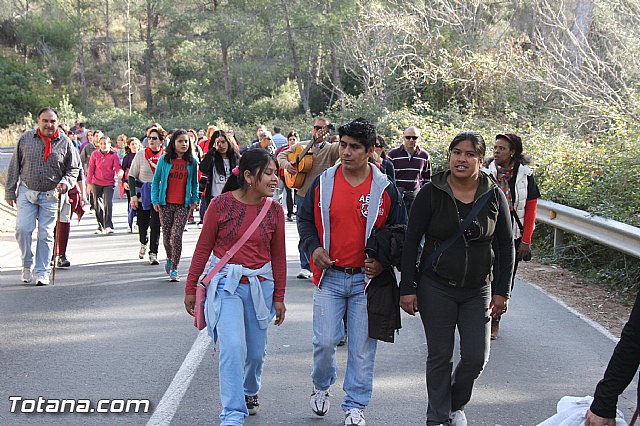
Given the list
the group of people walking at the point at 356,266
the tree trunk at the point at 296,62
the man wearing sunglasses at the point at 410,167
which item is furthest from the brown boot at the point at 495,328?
the tree trunk at the point at 296,62

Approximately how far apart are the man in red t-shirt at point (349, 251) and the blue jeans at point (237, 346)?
36 centimetres

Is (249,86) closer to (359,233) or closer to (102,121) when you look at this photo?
(102,121)

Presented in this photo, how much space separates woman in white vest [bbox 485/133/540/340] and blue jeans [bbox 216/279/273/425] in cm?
303

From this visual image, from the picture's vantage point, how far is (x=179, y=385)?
6.22 meters

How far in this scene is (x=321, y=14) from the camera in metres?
45.2

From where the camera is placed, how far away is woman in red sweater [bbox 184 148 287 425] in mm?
5094

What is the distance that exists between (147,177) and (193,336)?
545 centimetres

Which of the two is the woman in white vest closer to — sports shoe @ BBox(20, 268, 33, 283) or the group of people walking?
the group of people walking

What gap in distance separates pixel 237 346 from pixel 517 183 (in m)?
3.49

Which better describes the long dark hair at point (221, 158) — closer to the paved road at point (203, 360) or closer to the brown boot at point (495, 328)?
the paved road at point (203, 360)

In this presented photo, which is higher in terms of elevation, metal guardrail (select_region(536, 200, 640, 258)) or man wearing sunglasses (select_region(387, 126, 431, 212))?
man wearing sunglasses (select_region(387, 126, 431, 212))

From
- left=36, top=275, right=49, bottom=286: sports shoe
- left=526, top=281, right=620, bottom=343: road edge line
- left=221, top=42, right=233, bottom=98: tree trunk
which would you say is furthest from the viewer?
left=221, top=42, right=233, bottom=98: tree trunk

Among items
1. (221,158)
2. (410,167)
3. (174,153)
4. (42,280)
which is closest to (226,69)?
(221,158)

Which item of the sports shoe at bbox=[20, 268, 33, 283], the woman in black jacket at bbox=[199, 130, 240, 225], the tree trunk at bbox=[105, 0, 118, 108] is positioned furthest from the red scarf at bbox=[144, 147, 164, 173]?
the tree trunk at bbox=[105, 0, 118, 108]
